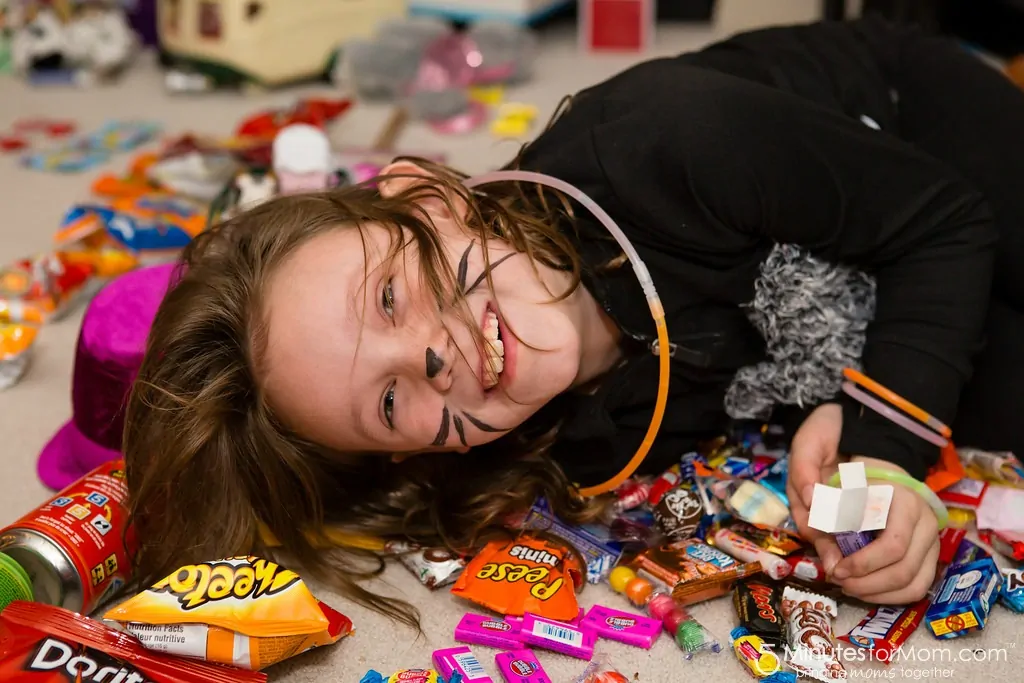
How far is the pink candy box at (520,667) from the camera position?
2.90 ft

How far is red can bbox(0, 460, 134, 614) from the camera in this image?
952 mm

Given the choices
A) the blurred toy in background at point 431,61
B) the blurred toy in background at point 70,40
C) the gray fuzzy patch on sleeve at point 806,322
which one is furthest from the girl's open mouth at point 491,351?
the blurred toy in background at point 70,40

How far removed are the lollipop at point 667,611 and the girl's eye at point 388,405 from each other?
0.29 meters

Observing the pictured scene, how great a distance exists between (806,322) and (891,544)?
0.89ft

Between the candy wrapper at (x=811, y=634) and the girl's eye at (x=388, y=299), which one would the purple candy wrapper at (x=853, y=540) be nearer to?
the candy wrapper at (x=811, y=634)

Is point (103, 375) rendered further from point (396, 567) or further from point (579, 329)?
point (579, 329)

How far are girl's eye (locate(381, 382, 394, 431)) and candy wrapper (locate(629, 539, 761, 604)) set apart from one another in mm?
304

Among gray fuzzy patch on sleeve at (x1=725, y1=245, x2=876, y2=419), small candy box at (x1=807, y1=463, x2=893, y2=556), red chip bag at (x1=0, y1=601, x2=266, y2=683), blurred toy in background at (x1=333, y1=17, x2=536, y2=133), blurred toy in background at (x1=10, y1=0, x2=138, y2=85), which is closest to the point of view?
red chip bag at (x1=0, y1=601, x2=266, y2=683)

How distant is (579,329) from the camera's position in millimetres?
1043

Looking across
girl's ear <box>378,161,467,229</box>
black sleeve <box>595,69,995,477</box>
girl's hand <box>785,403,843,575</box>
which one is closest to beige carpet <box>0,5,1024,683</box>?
girl's hand <box>785,403,843,575</box>

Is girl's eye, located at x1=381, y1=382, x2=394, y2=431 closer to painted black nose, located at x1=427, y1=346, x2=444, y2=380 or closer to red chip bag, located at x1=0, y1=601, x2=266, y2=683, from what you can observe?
painted black nose, located at x1=427, y1=346, x2=444, y2=380

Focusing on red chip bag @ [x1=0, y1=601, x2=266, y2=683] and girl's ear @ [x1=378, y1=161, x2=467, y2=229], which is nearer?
red chip bag @ [x1=0, y1=601, x2=266, y2=683]

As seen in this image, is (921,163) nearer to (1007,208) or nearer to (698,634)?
(1007,208)

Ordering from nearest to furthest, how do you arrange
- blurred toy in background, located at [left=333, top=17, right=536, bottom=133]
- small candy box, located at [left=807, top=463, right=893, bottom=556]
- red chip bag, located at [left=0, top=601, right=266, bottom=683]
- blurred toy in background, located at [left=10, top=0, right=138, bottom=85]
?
red chip bag, located at [left=0, top=601, right=266, bottom=683] < small candy box, located at [left=807, top=463, right=893, bottom=556] < blurred toy in background, located at [left=333, top=17, right=536, bottom=133] < blurred toy in background, located at [left=10, top=0, right=138, bottom=85]
